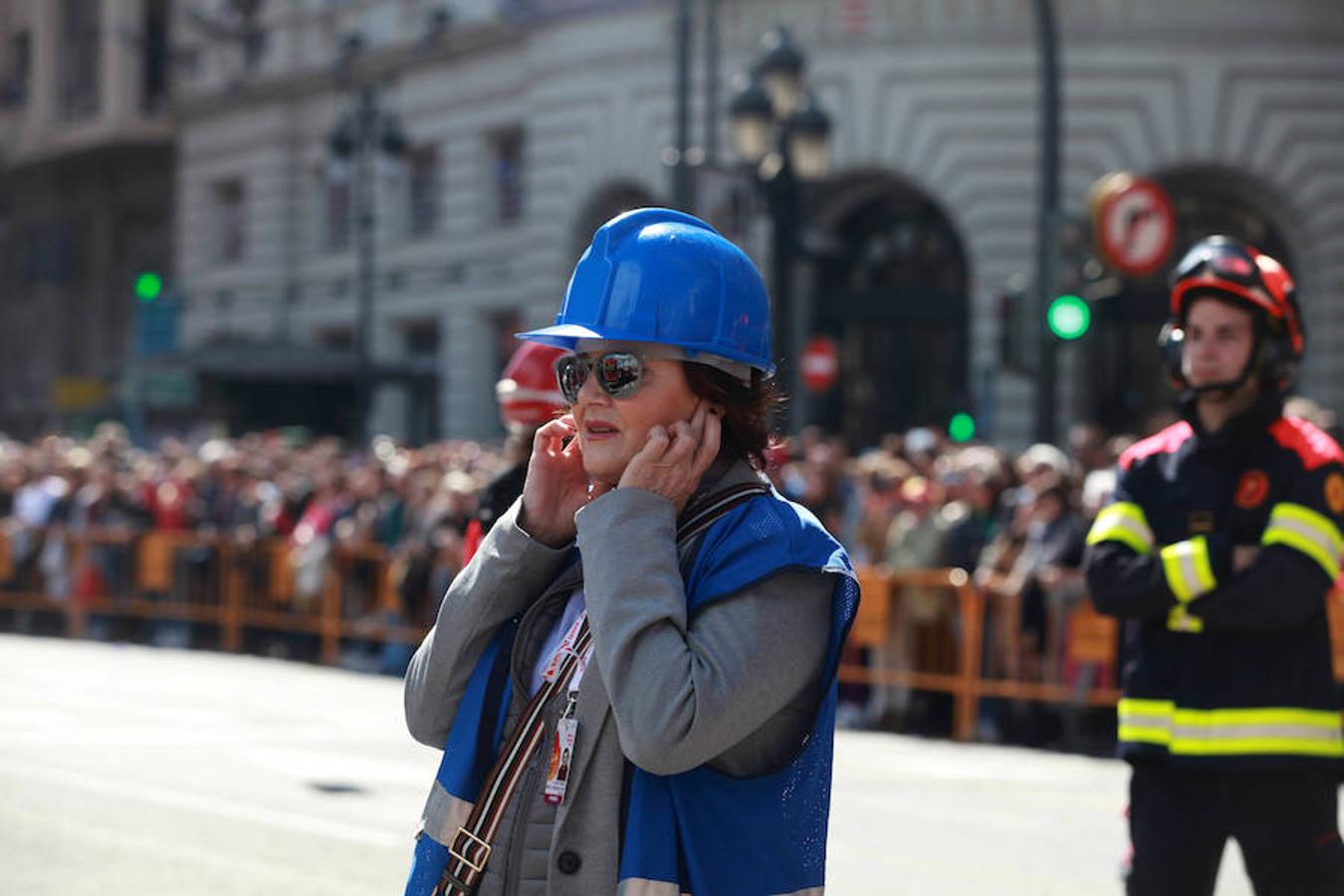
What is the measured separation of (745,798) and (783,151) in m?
15.8

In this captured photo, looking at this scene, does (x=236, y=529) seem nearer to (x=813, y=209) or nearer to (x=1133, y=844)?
(x=813, y=209)

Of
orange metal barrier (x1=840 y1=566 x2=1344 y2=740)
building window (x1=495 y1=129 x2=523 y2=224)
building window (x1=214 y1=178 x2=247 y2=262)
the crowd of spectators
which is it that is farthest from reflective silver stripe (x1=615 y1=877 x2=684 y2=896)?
building window (x1=214 y1=178 x2=247 y2=262)

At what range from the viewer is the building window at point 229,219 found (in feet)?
133

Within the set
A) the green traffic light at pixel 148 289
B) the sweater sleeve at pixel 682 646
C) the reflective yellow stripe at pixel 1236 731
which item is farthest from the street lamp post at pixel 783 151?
the sweater sleeve at pixel 682 646

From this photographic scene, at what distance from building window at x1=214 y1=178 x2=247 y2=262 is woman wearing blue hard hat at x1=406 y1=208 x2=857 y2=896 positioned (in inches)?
1506

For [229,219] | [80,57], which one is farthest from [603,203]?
[80,57]

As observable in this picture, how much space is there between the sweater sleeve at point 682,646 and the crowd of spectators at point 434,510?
364 inches

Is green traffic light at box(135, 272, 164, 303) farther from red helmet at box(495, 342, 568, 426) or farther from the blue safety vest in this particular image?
the blue safety vest

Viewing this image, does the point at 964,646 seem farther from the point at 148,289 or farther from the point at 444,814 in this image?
the point at 148,289

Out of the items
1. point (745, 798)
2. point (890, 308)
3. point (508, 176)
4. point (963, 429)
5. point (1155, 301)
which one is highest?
point (508, 176)

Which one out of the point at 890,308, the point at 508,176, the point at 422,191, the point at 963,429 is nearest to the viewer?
the point at 963,429

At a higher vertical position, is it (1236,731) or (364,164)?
(364,164)

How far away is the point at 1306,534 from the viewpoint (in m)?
4.76

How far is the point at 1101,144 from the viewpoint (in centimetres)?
2753
